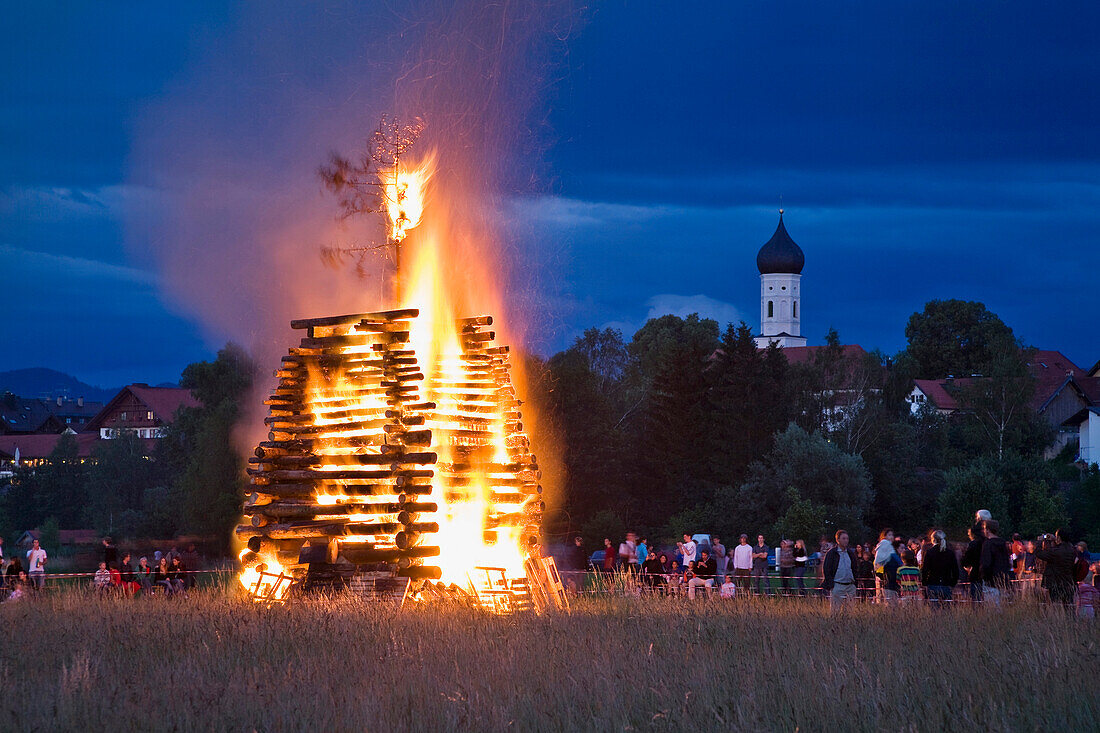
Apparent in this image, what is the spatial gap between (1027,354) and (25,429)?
106 meters

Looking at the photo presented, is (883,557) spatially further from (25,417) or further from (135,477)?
(25,417)

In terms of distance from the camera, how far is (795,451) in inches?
1847

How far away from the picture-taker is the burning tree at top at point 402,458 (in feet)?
56.7

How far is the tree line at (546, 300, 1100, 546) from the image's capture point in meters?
46.7

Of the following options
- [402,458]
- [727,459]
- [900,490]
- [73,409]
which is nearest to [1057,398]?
[900,490]

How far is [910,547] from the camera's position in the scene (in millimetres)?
22453

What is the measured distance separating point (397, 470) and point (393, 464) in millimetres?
157

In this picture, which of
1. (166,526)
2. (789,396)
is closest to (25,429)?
(166,526)

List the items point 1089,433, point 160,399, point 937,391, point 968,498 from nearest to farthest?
point 968,498 → point 1089,433 → point 937,391 → point 160,399

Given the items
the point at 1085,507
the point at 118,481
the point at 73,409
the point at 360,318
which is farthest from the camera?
the point at 73,409

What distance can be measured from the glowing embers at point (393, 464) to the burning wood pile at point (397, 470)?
A: 0.07ft

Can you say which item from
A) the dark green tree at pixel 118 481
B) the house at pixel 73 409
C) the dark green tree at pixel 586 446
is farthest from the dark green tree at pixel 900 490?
the house at pixel 73 409

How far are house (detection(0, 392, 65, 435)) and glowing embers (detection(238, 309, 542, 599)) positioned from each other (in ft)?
364

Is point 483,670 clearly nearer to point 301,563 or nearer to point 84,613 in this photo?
point 84,613
